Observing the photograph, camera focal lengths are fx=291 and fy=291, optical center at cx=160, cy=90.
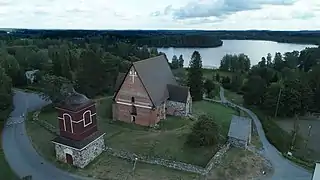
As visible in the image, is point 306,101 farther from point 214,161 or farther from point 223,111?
point 214,161

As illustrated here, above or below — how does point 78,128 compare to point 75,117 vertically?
below

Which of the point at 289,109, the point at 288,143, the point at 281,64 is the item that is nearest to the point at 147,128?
the point at 288,143

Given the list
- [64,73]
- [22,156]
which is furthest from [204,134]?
[64,73]

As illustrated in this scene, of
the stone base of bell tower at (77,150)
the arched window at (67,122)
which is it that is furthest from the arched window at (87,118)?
the stone base of bell tower at (77,150)

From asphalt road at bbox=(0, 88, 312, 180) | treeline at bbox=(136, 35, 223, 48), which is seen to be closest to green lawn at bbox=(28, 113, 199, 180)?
asphalt road at bbox=(0, 88, 312, 180)

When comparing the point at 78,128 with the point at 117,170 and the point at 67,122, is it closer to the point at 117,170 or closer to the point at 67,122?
the point at 67,122

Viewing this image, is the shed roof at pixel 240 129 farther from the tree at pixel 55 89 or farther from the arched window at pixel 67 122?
the tree at pixel 55 89

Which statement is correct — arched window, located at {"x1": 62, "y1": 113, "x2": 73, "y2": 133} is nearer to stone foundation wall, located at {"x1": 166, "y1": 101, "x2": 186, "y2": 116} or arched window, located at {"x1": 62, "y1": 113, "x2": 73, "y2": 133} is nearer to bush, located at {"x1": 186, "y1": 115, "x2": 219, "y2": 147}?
bush, located at {"x1": 186, "y1": 115, "x2": 219, "y2": 147}
